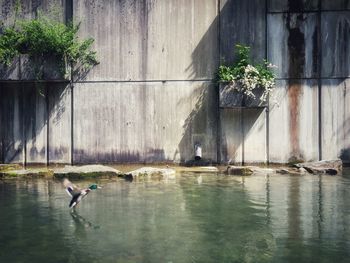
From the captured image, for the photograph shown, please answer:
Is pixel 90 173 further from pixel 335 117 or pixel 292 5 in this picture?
pixel 292 5

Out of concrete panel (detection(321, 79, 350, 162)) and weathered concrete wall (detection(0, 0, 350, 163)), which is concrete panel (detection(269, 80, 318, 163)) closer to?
weathered concrete wall (detection(0, 0, 350, 163))

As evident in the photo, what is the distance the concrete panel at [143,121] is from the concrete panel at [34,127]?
2.57ft

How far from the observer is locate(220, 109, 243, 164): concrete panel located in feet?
39.2

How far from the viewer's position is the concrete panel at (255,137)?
469 inches

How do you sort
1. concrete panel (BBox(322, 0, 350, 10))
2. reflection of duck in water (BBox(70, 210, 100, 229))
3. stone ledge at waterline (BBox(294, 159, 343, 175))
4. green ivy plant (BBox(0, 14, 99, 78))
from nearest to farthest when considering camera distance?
1. reflection of duck in water (BBox(70, 210, 100, 229))
2. stone ledge at waterline (BBox(294, 159, 343, 175))
3. green ivy plant (BBox(0, 14, 99, 78))
4. concrete panel (BBox(322, 0, 350, 10))

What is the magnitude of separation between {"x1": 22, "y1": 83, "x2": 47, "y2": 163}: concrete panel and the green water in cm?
224

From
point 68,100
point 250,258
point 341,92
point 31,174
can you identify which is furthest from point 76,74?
point 250,258

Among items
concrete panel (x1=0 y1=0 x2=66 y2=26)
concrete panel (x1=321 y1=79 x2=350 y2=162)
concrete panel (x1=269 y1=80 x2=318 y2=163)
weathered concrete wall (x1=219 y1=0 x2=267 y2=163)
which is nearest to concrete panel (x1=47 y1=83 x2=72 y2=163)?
concrete panel (x1=0 y1=0 x2=66 y2=26)

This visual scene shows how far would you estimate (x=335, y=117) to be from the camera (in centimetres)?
1178

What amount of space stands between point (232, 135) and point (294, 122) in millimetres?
1452

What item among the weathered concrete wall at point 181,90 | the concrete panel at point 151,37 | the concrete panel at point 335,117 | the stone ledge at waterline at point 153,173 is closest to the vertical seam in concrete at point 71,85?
the weathered concrete wall at point 181,90

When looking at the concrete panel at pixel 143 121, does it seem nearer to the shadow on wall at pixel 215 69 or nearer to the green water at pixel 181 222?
the shadow on wall at pixel 215 69

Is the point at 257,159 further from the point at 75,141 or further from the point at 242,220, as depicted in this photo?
the point at 242,220

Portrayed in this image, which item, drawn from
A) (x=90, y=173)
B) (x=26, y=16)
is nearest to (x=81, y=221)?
(x=90, y=173)
